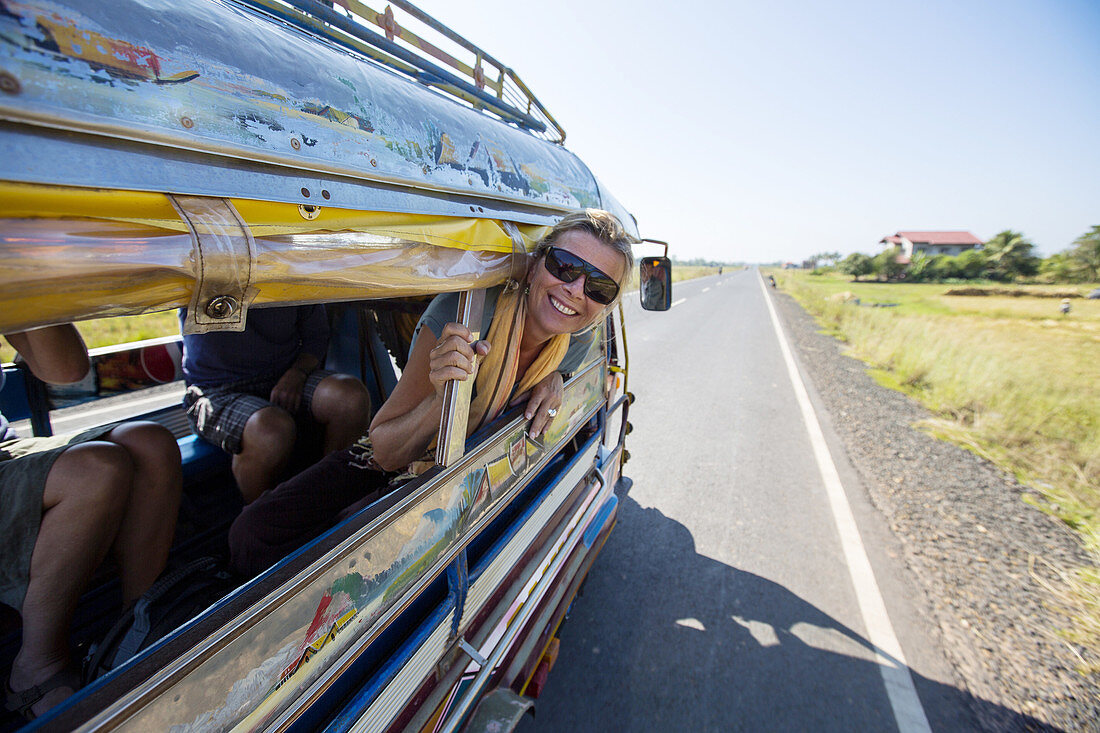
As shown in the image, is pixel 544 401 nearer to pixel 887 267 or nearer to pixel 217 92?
pixel 217 92

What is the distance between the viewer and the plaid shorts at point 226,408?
6.24ft

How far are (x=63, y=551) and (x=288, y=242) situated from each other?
117cm

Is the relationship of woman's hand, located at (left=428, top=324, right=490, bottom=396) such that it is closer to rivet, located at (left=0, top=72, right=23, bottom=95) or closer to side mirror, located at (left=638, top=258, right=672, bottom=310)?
rivet, located at (left=0, top=72, right=23, bottom=95)

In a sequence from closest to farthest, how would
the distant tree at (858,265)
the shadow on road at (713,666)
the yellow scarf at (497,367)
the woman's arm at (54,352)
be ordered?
the woman's arm at (54,352) < the yellow scarf at (497,367) < the shadow on road at (713,666) < the distant tree at (858,265)

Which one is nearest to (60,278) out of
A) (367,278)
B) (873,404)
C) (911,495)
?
(367,278)

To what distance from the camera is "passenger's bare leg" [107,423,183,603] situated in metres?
1.40

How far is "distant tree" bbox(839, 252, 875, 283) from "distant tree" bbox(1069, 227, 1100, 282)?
20.1 m

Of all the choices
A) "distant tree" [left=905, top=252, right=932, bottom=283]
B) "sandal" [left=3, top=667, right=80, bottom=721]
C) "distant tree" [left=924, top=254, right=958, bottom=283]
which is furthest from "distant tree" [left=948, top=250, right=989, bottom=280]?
"sandal" [left=3, top=667, right=80, bottom=721]

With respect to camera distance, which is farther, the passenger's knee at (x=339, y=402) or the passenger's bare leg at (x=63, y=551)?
the passenger's knee at (x=339, y=402)

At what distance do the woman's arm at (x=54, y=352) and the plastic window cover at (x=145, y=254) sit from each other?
684mm

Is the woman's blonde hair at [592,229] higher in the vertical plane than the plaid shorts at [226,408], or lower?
higher

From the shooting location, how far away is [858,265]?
56562 millimetres

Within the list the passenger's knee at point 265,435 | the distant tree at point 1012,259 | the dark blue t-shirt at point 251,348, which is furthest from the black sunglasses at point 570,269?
the distant tree at point 1012,259

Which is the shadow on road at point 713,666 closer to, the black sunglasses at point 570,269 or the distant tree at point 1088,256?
the black sunglasses at point 570,269
